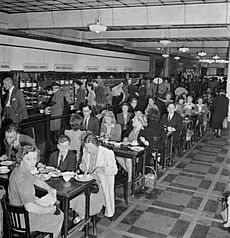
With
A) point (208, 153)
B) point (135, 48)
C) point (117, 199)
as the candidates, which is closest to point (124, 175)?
A: point (117, 199)

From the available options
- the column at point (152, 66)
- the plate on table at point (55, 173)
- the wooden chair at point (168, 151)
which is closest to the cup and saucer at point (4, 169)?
the plate on table at point (55, 173)

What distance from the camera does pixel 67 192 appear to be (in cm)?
388

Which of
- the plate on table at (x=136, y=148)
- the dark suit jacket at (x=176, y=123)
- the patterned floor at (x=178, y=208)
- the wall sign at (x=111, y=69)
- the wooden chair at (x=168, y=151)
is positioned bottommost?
the patterned floor at (x=178, y=208)

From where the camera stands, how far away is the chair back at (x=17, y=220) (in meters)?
3.40

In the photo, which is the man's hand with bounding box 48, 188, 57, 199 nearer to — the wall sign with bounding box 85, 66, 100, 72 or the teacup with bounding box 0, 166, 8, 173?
the teacup with bounding box 0, 166, 8, 173

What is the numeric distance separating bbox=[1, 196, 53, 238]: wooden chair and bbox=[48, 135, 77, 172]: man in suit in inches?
49.3

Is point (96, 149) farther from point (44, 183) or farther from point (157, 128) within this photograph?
point (157, 128)

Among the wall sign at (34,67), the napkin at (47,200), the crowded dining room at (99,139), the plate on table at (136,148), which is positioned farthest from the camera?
the wall sign at (34,67)

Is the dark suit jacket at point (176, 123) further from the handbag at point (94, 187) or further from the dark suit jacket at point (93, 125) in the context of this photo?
the handbag at point (94, 187)

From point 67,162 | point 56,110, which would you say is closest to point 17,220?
point 67,162

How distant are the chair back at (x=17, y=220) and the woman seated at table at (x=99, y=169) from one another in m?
1.12

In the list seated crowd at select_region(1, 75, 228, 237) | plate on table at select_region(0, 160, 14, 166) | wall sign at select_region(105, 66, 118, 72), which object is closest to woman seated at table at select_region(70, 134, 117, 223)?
seated crowd at select_region(1, 75, 228, 237)

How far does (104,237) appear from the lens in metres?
4.56

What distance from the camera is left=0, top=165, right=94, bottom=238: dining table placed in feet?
12.8
